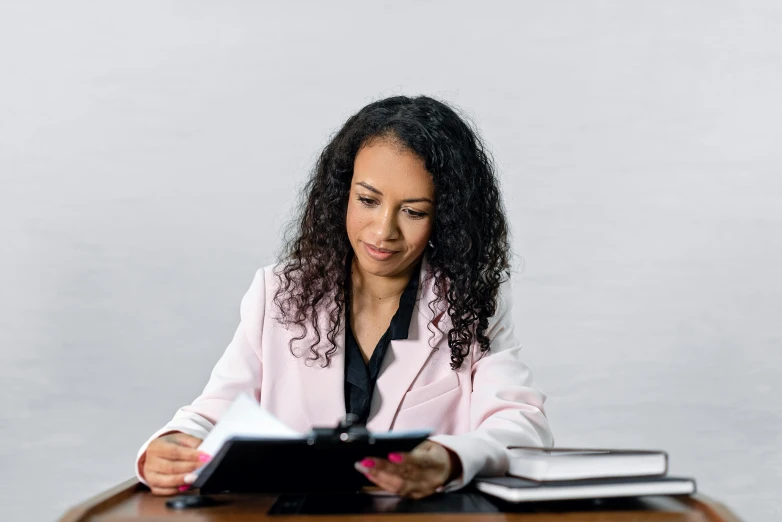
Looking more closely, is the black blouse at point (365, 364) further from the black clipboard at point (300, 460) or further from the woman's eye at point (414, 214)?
the black clipboard at point (300, 460)

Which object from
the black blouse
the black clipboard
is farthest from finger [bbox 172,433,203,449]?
the black blouse

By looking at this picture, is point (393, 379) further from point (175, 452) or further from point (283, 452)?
point (283, 452)

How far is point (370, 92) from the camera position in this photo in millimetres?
3900

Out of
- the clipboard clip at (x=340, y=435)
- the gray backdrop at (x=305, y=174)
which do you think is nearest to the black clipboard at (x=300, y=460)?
the clipboard clip at (x=340, y=435)

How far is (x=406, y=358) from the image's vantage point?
2328 millimetres

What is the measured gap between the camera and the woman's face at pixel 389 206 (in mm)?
2225

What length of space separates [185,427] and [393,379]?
51 centimetres

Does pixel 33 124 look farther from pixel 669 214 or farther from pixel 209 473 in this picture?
pixel 209 473

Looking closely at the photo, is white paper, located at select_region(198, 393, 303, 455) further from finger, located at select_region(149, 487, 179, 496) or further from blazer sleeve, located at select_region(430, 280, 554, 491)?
blazer sleeve, located at select_region(430, 280, 554, 491)

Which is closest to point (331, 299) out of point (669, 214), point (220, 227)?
point (220, 227)

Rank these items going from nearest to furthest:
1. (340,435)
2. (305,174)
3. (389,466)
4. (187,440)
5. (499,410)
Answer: (340,435), (389,466), (187,440), (499,410), (305,174)

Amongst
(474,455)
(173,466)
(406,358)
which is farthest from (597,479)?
(406,358)

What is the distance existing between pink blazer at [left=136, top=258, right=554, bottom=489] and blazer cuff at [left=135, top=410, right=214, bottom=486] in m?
0.05

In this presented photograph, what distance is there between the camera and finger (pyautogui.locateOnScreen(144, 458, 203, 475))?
1.73 metres
